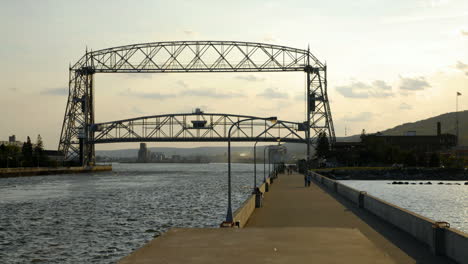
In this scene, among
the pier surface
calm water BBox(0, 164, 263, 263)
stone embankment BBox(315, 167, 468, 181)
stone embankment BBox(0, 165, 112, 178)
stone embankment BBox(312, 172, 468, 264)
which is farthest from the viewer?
stone embankment BBox(315, 167, 468, 181)

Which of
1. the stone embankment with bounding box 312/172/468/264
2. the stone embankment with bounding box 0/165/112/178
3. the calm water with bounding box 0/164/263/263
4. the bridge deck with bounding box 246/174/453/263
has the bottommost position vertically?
the calm water with bounding box 0/164/263/263

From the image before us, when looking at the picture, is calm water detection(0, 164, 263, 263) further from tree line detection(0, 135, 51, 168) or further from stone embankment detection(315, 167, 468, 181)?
tree line detection(0, 135, 51, 168)

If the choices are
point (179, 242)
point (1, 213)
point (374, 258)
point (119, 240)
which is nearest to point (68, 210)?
point (1, 213)

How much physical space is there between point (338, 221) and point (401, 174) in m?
135

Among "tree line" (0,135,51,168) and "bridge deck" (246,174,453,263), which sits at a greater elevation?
"tree line" (0,135,51,168)

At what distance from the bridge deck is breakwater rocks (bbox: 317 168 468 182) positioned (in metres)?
104

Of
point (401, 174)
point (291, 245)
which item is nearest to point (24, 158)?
point (401, 174)

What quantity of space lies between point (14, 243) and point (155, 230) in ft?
31.6

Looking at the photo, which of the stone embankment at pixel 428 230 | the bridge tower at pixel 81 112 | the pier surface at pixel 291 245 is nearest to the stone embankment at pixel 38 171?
the bridge tower at pixel 81 112

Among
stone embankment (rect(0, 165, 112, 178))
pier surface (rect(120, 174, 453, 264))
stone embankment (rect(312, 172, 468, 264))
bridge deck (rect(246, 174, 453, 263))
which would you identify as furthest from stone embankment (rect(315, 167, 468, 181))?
pier surface (rect(120, 174, 453, 264))

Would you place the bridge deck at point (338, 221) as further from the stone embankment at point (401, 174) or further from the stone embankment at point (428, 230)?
the stone embankment at point (401, 174)

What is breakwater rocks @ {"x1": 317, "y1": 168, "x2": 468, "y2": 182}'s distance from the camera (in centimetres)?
15375

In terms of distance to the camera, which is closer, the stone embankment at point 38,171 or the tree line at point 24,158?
the stone embankment at point 38,171

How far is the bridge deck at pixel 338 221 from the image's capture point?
21.4 metres
